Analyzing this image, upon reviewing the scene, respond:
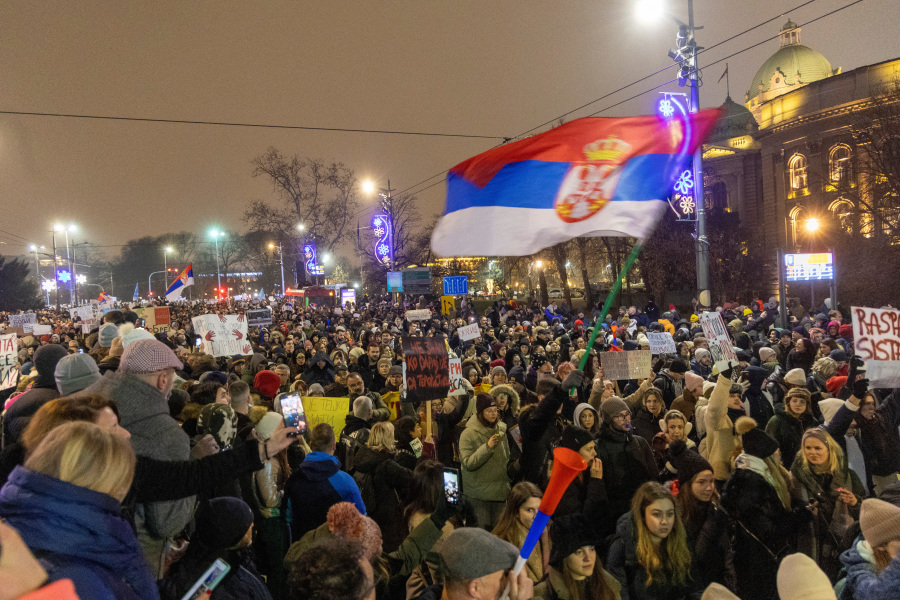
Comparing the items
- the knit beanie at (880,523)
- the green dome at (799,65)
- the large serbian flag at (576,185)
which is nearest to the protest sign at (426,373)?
the large serbian flag at (576,185)

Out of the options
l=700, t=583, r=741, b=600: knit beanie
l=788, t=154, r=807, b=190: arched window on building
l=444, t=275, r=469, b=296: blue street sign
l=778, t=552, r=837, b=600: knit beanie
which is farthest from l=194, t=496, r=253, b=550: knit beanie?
l=788, t=154, r=807, b=190: arched window on building

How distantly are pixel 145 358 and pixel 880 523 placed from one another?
11.6 ft

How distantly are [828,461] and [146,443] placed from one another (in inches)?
177

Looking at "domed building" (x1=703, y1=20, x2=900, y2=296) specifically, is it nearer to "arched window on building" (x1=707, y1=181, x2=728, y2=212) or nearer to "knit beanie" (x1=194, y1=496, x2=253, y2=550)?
"arched window on building" (x1=707, y1=181, x2=728, y2=212)

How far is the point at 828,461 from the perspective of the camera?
186 inches

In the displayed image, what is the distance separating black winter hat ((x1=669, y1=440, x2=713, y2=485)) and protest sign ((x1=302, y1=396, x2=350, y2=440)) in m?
3.81

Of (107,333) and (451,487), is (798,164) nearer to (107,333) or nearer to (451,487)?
(107,333)

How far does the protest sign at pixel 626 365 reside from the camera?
27.8 feet

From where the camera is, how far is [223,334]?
11312 millimetres

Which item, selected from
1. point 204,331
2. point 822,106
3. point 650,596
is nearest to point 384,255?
point 204,331

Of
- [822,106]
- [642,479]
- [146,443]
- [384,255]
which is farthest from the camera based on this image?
[822,106]

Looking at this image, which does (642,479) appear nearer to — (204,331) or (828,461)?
(828,461)

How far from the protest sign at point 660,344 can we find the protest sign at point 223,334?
687cm

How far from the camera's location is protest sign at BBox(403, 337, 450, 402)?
7.20m
